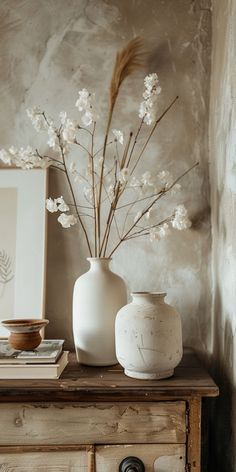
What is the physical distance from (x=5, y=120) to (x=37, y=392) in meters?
1.03

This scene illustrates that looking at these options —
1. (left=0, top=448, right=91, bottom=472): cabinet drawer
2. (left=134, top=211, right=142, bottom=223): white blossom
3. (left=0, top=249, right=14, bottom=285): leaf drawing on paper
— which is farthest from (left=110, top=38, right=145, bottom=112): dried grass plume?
(left=0, top=448, right=91, bottom=472): cabinet drawer

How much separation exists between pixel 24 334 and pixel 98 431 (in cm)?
33

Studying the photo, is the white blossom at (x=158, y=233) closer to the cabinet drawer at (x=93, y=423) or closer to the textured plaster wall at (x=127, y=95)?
the textured plaster wall at (x=127, y=95)

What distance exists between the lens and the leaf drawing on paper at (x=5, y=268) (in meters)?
1.69

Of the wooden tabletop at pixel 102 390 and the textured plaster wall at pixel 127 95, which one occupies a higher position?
the textured plaster wall at pixel 127 95

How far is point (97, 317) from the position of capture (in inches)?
55.4

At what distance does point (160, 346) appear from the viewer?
1.22 metres

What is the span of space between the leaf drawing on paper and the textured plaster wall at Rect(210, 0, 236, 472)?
730 millimetres

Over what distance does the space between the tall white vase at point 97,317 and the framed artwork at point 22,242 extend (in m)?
0.28

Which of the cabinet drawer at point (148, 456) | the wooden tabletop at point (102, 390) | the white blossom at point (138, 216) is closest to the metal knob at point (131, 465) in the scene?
the cabinet drawer at point (148, 456)

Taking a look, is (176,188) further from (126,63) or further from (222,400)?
(222,400)

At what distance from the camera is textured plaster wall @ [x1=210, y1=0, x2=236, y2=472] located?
1.37m

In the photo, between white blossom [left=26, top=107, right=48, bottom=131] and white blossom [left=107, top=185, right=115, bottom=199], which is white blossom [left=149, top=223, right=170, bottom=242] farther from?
white blossom [left=26, top=107, right=48, bottom=131]

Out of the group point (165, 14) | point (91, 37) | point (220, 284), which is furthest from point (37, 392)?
point (165, 14)
